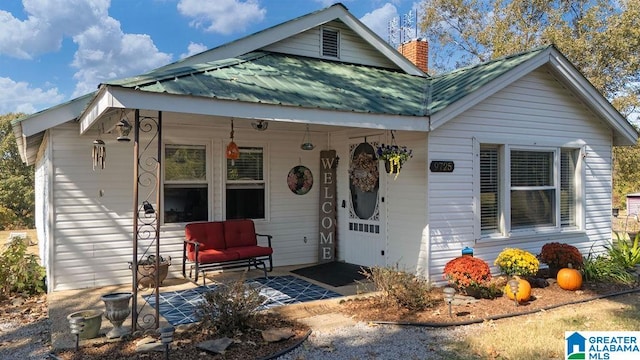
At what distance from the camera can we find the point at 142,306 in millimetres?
5348

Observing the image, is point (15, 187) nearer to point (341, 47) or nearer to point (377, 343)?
point (341, 47)

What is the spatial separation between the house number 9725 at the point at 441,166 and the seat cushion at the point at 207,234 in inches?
136

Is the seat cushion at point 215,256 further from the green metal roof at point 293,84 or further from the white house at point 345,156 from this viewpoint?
the green metal roof at point 293,84

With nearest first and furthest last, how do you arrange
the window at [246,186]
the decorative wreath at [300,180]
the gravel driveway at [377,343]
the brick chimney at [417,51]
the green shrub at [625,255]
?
the gravel driveway at [377,343] < the green shrub at [625,255] < the window at [246,186] < the decorative wreath at [300,180] < the brick chimney at [417,51]

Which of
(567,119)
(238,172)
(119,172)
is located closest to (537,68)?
(567,119)

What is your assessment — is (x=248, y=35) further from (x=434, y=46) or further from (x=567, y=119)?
(x=434, y=46)

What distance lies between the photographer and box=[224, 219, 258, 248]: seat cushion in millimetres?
7258

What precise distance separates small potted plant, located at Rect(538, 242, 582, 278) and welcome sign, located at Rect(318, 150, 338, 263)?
3.55 meters

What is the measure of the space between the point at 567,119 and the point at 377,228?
3993 mm

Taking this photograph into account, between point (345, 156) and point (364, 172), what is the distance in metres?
0.64

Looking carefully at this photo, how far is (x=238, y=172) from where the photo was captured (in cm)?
784

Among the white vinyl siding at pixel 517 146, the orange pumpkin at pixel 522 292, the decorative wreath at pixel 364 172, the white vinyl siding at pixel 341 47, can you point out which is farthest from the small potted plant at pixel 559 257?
the white vinyl siding at pixel 341 47

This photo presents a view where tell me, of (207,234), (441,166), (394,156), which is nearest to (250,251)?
(207,234)

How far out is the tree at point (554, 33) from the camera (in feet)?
50.0
